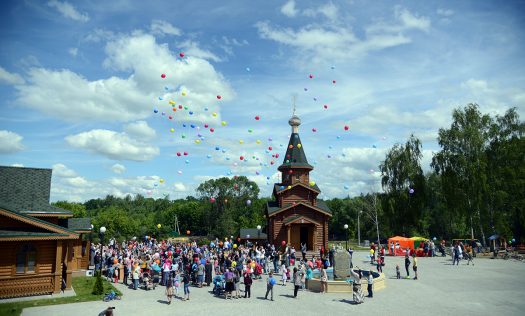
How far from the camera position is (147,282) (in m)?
20.3

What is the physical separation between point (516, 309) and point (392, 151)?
3763 centimetres

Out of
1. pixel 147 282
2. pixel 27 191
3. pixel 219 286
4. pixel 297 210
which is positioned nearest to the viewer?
pixel 219 286

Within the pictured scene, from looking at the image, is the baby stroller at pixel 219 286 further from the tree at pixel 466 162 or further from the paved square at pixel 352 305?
the tree at pixel 466 162

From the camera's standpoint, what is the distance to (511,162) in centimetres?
3925

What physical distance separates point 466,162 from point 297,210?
61.9 feet

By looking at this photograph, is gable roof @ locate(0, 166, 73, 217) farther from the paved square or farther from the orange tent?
the orange tent

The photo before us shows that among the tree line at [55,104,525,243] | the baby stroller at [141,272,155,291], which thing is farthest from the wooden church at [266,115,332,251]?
the baby stroller at [141,272,155,291]

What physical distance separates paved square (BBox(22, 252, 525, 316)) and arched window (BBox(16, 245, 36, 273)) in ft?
11.6

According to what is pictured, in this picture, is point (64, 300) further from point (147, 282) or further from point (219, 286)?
point (219, 286)

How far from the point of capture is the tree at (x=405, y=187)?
49.2 m

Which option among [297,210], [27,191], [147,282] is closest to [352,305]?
[147,282]

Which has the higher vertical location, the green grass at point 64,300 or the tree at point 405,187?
the tree at point 405,187

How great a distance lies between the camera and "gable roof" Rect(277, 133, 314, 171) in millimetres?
45250

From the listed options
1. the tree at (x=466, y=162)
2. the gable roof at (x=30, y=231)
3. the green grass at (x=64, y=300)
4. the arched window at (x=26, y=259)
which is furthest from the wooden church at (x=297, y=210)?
the arched window at (x=26, y=259)
